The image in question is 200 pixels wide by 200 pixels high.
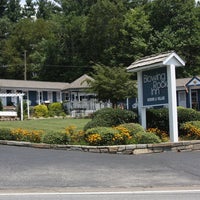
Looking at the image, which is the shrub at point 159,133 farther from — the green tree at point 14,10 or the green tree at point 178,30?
the green tree at point 14,10

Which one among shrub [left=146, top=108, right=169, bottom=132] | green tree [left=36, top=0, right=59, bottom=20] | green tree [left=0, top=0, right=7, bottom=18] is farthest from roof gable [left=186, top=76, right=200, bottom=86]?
green tree [left=0, top=0, right=7, bottom=18]

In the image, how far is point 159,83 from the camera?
1825 centimetres

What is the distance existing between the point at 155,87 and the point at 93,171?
720cm

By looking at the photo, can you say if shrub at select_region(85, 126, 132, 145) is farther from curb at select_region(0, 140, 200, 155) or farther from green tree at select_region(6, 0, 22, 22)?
green tree at select_region(6, 0, 22, 22)

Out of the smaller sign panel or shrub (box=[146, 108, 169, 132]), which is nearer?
the smaller sign panel

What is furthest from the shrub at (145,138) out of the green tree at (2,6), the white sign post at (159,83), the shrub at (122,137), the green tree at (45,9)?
the green tree at (2,6)

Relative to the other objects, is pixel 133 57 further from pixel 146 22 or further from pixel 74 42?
pixel 74 42

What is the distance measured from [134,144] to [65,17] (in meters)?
54.3

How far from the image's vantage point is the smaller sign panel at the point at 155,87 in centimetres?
1797

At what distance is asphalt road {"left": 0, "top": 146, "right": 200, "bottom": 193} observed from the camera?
10.3 m

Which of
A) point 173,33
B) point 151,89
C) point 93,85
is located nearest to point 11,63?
point 173,33

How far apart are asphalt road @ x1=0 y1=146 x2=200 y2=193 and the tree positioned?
20711 mm

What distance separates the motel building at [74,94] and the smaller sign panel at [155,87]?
69.0 feet

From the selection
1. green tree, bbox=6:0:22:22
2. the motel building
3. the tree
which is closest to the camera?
the tree
